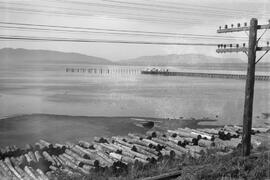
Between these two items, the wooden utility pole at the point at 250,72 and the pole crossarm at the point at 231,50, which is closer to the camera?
the wooden utility pole at the point at 250,72

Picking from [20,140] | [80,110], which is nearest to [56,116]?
[80,110]

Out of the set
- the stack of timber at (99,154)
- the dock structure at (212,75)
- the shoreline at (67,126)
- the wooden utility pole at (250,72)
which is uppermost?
the wooden utility pole at (250,72)

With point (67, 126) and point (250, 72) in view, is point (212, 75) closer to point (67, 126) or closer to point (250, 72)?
point (67, 126)

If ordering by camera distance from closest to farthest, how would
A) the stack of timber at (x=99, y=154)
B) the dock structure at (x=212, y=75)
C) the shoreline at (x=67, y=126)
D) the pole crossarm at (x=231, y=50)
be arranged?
the pole crossarm at (x=231, y=50) < the stack of timber at (x=99, y=154) < the shoreline at (x=67, y=126) < the dock structure at (x=212, y=75)

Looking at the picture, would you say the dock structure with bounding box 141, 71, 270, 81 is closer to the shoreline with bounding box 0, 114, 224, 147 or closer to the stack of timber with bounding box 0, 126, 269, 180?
the shoreline with bounding box 0, 114, 224, 147

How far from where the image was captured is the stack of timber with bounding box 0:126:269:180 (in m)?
12.4

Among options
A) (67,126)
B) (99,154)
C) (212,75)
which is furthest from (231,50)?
(212,75)

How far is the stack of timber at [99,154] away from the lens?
12.4 m

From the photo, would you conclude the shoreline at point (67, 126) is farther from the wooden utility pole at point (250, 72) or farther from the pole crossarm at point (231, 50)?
the wooden utility pole at point (250, 72)

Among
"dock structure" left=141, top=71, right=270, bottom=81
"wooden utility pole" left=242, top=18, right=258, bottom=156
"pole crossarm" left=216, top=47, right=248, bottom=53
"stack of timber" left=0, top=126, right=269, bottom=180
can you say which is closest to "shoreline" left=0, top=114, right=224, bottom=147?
"stack of timber" left=0, top=126, right=269, bottom=180

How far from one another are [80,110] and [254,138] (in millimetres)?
21441

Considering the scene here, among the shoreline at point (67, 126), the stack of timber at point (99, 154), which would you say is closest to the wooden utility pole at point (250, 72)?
the stack of timber at point (99, 154)

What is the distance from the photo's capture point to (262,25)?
11.3 metres

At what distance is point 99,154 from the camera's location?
46.3ft
